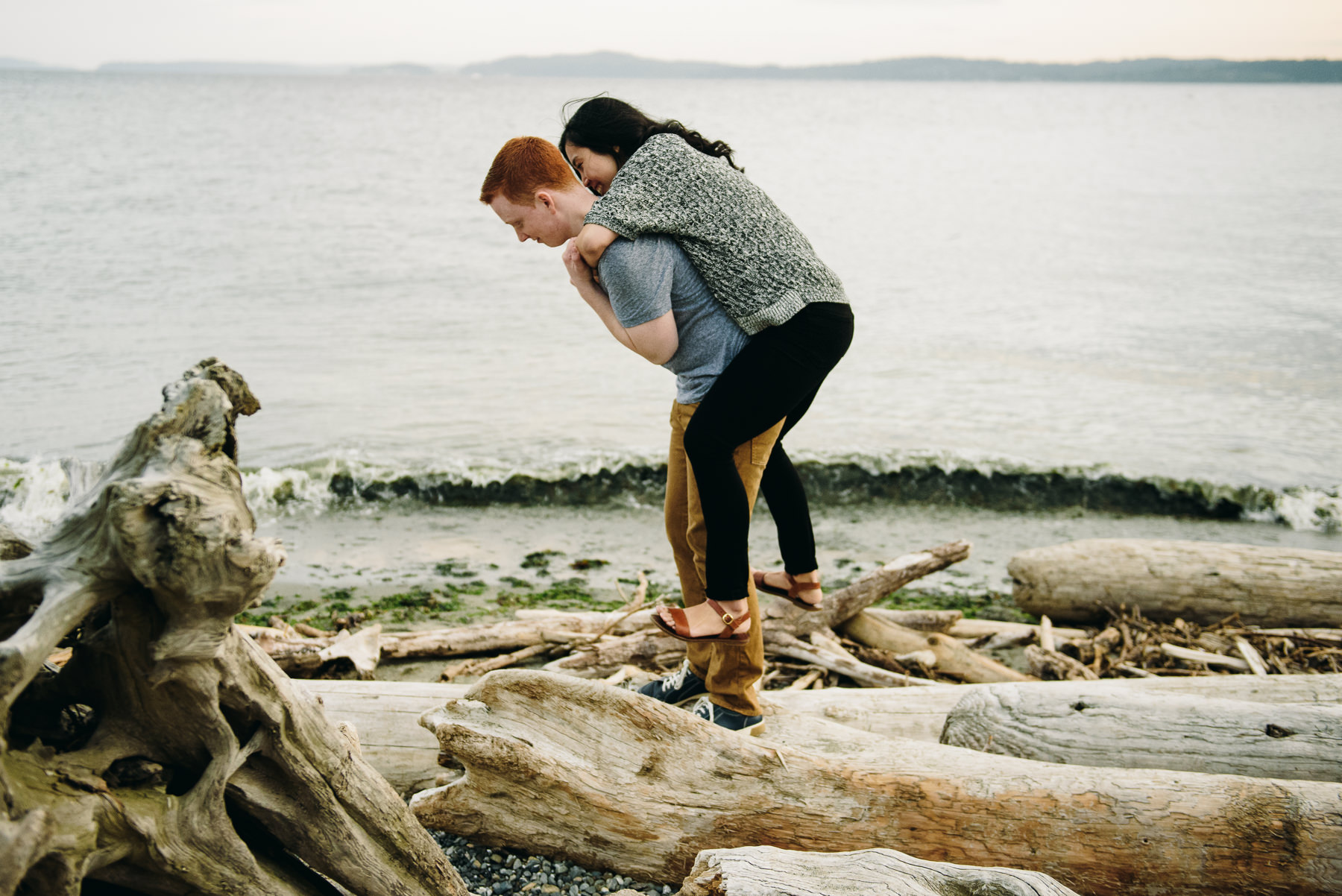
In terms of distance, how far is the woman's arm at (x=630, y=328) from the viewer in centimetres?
316

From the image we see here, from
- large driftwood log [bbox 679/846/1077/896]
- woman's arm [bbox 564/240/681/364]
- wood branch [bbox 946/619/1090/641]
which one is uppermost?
woman's arm [bbox 564/240/681/364]

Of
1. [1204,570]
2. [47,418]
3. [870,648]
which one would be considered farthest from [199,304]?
[1204,570]

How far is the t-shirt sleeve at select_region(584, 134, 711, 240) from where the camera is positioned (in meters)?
3.03

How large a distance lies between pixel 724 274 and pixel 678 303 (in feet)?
0.67

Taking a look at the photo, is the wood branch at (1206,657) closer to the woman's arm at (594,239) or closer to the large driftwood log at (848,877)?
the large driftwood log at (848,877)

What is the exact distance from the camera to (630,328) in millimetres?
3176

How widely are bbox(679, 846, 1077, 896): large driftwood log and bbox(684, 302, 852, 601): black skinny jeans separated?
972 mm

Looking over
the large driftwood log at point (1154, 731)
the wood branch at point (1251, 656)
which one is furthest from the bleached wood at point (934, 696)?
the wood branch at point (1251, 656)

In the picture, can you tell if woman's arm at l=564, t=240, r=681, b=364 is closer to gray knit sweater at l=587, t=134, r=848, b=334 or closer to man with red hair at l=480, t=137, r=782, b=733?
man with red hair at l=480, t=137, r=782, b=733

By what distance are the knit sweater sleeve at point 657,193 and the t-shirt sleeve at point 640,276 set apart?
0.05 metres

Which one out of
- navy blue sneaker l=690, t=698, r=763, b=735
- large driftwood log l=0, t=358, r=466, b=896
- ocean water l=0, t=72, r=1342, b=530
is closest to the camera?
large driftwood log l=0, t=358, r=466, b=896

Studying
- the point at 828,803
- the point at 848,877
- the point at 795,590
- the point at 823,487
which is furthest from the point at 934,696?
the point at 823,487

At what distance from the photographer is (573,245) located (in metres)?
3.23

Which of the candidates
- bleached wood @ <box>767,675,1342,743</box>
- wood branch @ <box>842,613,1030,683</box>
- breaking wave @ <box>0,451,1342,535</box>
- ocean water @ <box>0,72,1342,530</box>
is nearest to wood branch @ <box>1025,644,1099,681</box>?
wood branch @ <box>842,613,1030,683</box>
